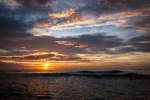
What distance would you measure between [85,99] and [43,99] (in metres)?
3.91

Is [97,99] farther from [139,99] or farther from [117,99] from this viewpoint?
[139,99]

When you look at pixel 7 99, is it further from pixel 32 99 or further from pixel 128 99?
pixel 128 99

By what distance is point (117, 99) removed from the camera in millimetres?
13508

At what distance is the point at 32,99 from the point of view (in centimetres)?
1345

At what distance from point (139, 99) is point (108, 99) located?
281 centimetres

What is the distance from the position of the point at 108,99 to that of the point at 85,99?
85.2 inches

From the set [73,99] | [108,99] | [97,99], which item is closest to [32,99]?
[73,99]

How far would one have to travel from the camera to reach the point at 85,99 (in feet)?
44.4

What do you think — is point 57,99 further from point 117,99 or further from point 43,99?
point 117,99

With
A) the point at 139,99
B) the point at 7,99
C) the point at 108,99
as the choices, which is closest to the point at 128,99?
the point at 139,99

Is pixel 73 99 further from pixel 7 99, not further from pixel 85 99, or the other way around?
pixel 7 99

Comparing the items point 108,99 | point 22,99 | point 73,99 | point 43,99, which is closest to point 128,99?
point 108,99

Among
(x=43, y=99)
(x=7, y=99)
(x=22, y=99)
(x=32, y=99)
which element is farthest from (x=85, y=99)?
(x=7, y=99)

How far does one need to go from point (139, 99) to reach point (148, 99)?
0.77 m
